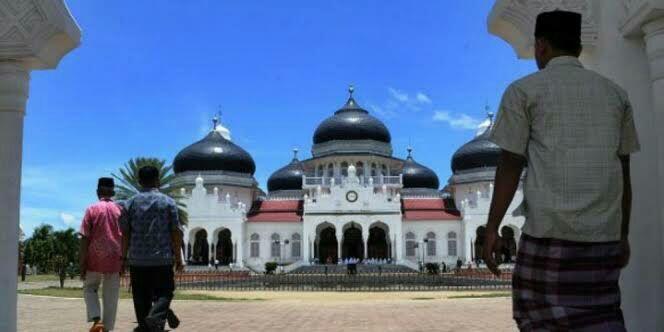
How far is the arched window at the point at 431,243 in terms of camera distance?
5909 cm

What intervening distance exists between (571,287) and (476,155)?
63.5 m

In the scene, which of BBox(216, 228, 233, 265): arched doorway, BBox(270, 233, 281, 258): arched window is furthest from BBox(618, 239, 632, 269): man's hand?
BBox(216, 228, 233, 265): arched doorway

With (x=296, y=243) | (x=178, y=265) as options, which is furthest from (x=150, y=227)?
(x=296, y=243)

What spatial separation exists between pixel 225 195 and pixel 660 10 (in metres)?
61.1

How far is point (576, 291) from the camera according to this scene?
9.93 feet

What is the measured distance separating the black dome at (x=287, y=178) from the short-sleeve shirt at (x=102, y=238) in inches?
2429

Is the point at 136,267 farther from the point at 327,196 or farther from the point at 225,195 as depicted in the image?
the point at 225,195

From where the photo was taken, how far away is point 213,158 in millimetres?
65188

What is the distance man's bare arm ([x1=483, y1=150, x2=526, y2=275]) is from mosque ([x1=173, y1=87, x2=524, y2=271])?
51076 mm

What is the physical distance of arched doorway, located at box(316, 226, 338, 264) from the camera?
204 feet

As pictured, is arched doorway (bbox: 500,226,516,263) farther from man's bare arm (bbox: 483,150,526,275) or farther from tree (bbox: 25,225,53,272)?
tree (bbox: 25,225,53,272)

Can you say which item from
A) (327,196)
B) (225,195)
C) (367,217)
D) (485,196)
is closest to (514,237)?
(485,196)

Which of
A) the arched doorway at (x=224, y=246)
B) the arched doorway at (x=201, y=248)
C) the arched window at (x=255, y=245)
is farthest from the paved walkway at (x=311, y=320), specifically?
the arched doorway at (x=224, y=246)

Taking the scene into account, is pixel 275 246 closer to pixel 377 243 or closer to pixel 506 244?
pixel 377 243
